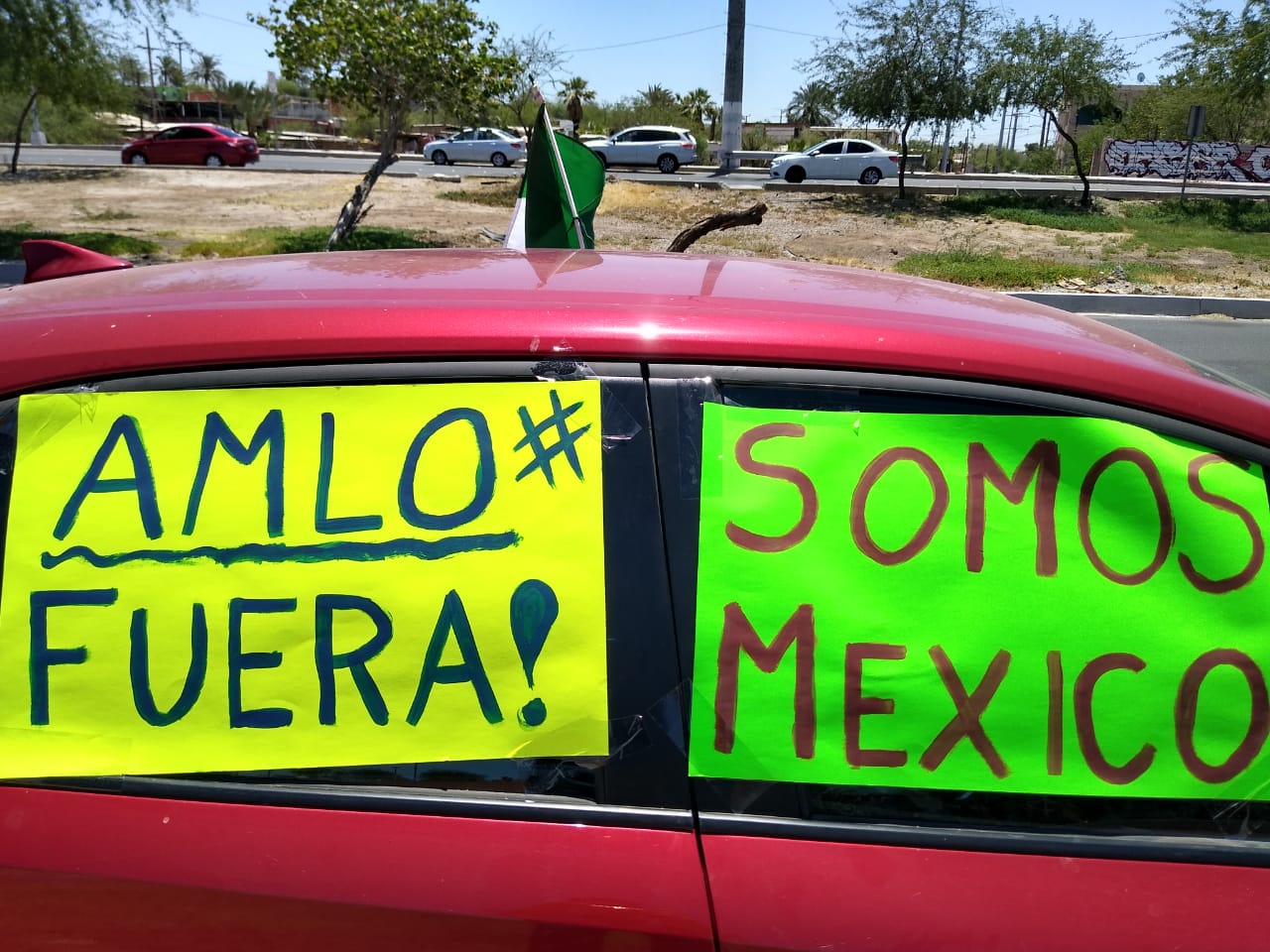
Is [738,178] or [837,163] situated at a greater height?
[837,163]

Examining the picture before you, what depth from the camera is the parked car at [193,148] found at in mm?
31688

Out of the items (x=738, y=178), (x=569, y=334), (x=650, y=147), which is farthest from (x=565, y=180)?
(x=650, y=147)

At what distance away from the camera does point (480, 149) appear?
35688 millimetres

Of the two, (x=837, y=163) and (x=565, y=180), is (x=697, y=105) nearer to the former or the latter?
(x=837, y=163)

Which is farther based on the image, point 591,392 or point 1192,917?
point 591,392

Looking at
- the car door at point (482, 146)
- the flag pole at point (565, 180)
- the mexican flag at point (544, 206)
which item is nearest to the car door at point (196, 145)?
the car door at point (482, 146)

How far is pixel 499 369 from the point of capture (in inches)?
54.6

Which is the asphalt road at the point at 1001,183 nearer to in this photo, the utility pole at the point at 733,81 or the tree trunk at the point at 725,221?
the utility pole at the point at 733,81

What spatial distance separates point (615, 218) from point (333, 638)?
20.0 metres

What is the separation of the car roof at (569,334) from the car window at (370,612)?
4.4 inches

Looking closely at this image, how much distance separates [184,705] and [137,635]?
111mm

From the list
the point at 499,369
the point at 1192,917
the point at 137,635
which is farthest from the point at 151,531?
the point at 1192,917

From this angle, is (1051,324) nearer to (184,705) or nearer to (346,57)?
(184,705)

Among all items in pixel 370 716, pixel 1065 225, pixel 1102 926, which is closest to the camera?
pixel 1102 926
